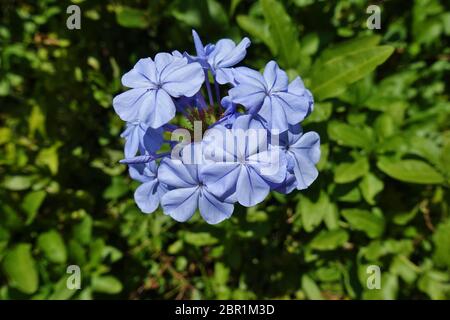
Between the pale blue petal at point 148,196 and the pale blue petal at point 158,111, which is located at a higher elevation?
the pale blue petal at point 158,111

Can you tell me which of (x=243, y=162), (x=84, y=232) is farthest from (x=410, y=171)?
(x=84, y=232)

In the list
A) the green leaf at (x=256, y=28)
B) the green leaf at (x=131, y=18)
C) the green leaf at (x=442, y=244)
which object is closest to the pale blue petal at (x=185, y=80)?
the green leaf at (x=256, y=28)

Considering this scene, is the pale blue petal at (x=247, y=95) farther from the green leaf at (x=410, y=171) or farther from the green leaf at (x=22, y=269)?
the green leaf at (x=22, y=269)

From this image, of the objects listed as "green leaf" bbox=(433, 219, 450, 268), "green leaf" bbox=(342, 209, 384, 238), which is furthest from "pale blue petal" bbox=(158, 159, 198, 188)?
"green leaf" bbox=(433, 219, 450, 268)

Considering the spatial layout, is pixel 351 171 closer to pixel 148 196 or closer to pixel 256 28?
pixel 256 28

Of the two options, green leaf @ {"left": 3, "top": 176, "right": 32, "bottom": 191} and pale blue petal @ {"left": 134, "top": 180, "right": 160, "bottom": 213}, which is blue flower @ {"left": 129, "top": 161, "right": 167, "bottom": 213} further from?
green leaf @ {"left": 3, "top": 176, "right": 32, "bottom": 191}

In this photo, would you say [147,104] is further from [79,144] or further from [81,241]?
[79,144]
